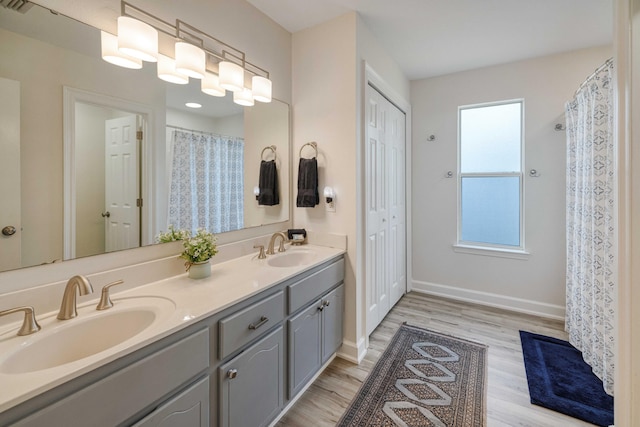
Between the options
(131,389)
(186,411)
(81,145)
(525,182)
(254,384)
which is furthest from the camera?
(525,182)

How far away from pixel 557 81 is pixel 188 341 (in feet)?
12.1

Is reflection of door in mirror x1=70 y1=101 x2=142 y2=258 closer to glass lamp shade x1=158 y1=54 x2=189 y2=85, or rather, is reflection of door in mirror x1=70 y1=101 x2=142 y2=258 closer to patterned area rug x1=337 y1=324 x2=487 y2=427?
glass lamp shade x1=158 y1=54 x2=189 y2=85

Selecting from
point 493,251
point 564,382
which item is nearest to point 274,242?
point 564,382

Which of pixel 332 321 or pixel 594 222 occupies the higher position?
pixel 594 222

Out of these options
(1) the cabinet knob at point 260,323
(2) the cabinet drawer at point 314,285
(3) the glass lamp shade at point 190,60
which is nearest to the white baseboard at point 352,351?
(2) the cabinet drawer at point 314,285

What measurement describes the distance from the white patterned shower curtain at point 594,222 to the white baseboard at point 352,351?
1533mm

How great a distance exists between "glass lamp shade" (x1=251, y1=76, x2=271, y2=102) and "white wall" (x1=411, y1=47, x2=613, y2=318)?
207cm

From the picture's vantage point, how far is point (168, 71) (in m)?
1.50

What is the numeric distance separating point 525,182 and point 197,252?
314cm

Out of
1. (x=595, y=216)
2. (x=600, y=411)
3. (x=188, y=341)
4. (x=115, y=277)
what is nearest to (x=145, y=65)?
(x=115, y=277)

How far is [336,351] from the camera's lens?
215 centimetres

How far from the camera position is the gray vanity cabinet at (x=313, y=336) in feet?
5.23

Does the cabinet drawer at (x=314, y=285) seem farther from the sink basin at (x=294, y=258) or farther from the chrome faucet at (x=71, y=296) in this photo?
the chrome faucet at (x=71, y=296)

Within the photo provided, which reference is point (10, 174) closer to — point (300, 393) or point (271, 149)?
point (271, 149)
